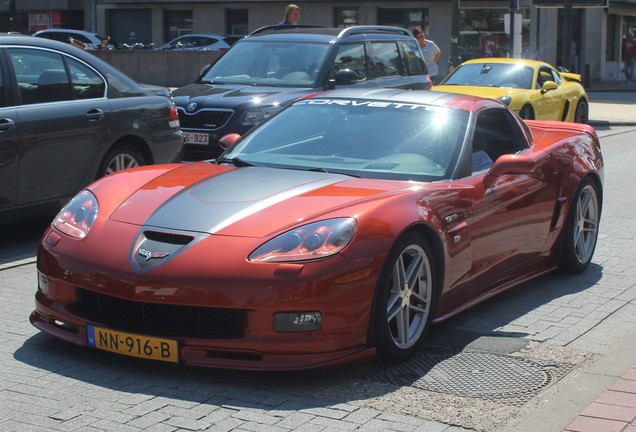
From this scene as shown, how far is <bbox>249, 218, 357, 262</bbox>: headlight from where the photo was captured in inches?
198

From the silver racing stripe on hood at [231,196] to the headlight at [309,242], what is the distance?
296 millimetres

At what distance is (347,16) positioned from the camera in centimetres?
4297

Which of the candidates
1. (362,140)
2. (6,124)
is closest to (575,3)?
(6,124)

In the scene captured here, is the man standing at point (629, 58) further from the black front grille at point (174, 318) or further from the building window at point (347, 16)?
the black front grille at point (174, 318)

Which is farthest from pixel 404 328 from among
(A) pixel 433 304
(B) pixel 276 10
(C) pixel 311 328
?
(B) pixel 276 10

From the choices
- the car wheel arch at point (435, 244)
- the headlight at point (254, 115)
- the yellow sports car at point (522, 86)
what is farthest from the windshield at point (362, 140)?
the yellow sports car at point (522, 86)

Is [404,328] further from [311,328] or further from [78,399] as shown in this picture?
[78,399]

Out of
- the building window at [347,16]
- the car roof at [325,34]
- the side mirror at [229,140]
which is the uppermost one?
the building window at [347,16]

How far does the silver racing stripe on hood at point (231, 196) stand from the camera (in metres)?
5.32

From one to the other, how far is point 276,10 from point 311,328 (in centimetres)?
4018

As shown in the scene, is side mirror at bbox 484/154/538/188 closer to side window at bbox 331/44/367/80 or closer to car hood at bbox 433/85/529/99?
side window at bbox 331/44/367/80

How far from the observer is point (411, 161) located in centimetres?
627

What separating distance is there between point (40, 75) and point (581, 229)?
4320 millimetres

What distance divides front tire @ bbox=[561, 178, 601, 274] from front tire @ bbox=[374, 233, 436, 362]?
2.16 metres
